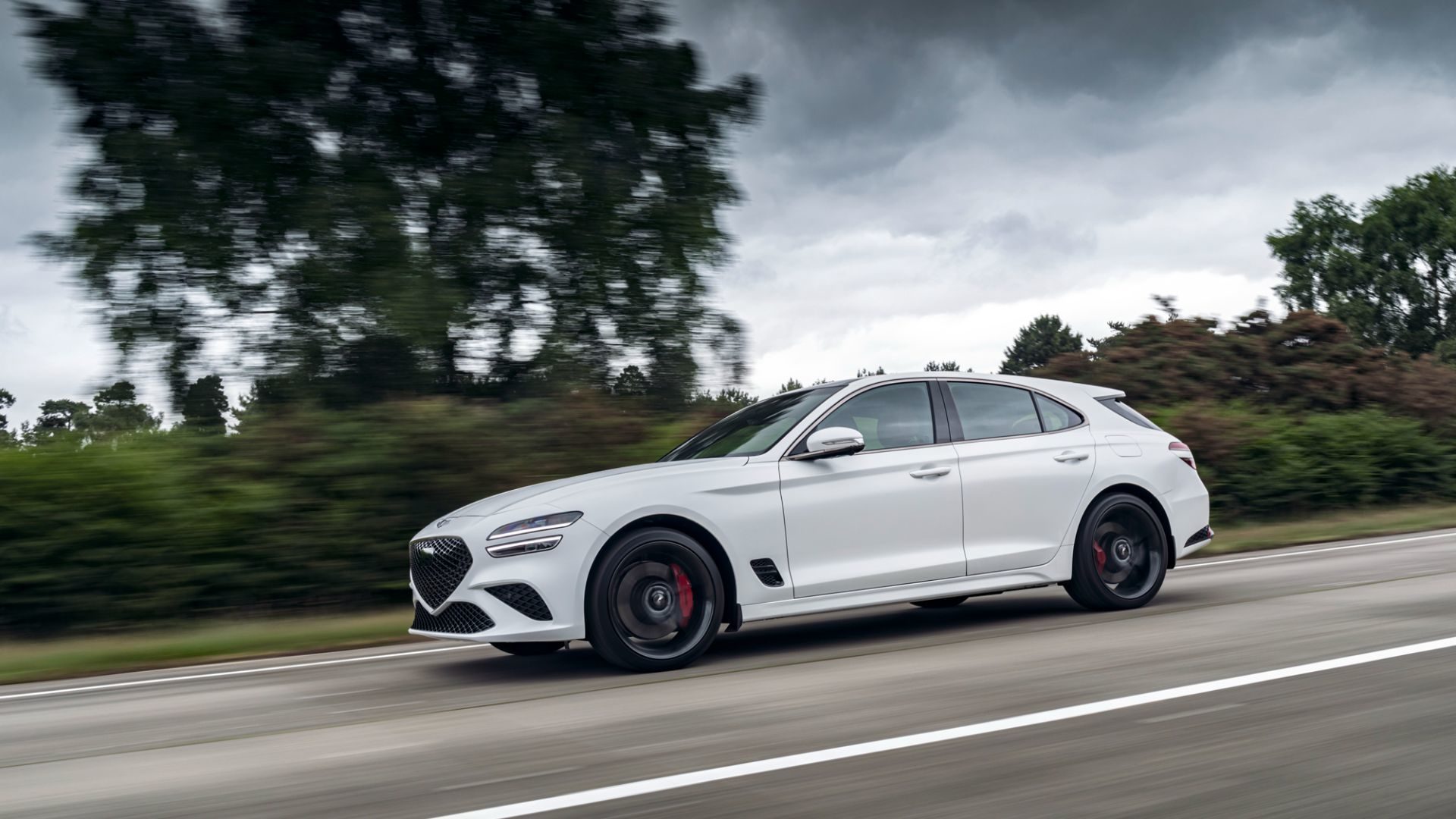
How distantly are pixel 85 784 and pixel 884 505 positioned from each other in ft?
14.1

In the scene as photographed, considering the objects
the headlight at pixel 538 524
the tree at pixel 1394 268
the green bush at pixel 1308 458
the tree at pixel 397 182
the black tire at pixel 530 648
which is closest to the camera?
the headlight at pixel 538 524

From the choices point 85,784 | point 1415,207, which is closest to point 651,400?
point 85,784

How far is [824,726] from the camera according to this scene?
16.8 feet

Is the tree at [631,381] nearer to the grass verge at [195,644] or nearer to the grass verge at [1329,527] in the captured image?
the grass verge at [195,644]

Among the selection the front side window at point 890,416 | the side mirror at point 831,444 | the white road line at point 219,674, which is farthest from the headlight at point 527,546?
the white road line at point 219,674

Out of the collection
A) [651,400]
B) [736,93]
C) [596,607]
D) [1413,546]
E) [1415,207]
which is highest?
[1415,207]

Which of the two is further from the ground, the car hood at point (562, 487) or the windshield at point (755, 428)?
the windshield at point (755, 428)

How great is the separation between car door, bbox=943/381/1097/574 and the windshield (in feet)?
3.09

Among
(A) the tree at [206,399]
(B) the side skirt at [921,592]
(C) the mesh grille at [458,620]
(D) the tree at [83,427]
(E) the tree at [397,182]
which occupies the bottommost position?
(B) the side skirt at [921,592]

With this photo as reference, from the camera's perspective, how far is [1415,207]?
197 ft

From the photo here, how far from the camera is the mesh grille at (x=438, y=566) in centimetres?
665

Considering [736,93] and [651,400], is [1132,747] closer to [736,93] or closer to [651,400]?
[651,400]

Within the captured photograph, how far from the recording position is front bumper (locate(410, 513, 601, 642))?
6.42m

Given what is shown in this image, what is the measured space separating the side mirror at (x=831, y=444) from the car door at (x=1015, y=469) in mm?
874
